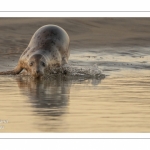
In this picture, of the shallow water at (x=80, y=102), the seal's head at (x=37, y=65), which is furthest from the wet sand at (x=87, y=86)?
the seal's head at (x=37, y=65)

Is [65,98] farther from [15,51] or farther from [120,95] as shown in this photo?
[15,51]

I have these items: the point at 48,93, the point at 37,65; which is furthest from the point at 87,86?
the point at 37,65

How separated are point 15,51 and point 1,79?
15.4 ft

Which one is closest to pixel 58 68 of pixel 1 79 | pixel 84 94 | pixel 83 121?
pixel 1 79

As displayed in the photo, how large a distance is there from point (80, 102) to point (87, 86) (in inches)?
88.0

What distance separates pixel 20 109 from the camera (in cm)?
1016

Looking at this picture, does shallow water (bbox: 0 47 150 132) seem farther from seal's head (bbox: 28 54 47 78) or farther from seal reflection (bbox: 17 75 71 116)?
seal's head (bbox: 28 54 47 78)

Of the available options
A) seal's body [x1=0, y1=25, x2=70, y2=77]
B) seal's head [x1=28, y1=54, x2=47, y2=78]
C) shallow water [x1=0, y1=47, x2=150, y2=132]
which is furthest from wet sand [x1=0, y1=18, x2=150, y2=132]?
seal's body [x1=0, y1=25, x2=70, y2=77]

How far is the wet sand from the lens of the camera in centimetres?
921

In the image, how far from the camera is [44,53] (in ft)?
51.4

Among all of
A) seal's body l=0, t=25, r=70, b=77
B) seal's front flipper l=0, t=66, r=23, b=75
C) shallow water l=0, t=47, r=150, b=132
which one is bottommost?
shallow water l=0, t=47, r=150, b=132

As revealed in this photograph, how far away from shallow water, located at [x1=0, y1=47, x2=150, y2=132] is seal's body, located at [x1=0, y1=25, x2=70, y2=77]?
399mm

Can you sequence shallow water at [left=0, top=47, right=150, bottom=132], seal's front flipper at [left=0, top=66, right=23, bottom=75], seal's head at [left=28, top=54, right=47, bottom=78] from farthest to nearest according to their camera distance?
seal's front flipper at [left=0, top=66, right=23, bottom=75], seal's head at [left=28, top=54, right=47, bottom=78], shallow water at [left=0, top=47, right=150, bottom=132]

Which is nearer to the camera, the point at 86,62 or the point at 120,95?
the point at 120,95
